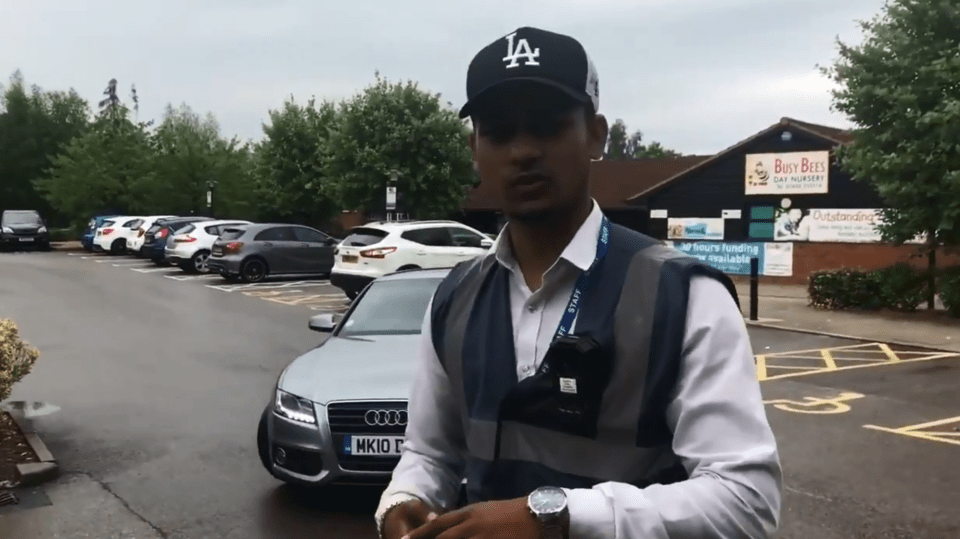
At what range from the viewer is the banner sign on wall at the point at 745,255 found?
23.2 meters

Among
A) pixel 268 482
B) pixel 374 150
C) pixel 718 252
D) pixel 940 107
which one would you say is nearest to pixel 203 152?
pixel 374 150

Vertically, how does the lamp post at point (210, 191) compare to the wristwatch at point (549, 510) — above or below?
above

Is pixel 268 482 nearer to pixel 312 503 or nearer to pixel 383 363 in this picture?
pixel 312 503

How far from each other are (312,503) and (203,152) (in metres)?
42.0

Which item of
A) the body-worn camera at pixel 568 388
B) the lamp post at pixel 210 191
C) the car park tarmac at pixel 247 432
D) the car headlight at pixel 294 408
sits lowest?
the car park tarmac at pixel 247 432

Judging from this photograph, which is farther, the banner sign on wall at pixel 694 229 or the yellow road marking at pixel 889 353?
the banner sign on wall at pixel 694 229

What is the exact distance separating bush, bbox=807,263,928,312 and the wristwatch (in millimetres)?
18231

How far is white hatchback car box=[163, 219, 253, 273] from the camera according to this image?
28.1m

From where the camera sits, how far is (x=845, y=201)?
1035 inches

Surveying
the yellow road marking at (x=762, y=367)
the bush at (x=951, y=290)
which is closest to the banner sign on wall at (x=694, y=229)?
the bush at (x=951, y=290)

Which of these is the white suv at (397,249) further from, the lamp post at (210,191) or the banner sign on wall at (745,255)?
the lamp post at (210,191)

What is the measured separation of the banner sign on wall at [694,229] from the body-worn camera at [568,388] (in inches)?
1146

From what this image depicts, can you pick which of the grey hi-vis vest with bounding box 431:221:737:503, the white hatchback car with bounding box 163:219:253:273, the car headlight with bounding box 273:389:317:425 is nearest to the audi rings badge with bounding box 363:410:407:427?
the car headlight with bounding box 273:389:317:425

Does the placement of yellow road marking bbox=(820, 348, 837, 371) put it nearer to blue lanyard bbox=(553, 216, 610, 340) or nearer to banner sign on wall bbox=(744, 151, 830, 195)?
blue lanyard bbox=(553, 216, 610, 340)
